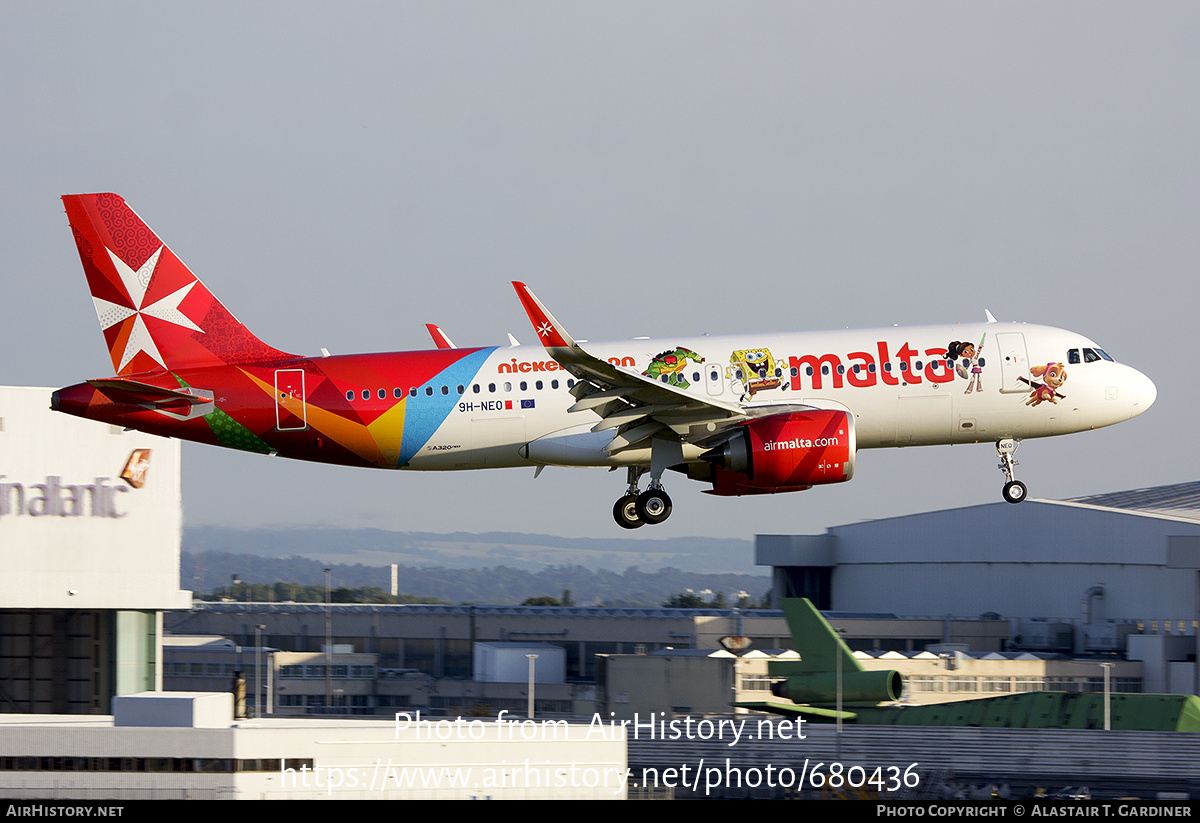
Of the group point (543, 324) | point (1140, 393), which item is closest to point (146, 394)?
point (543, 324)

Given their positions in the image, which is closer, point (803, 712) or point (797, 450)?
point (797, 450)

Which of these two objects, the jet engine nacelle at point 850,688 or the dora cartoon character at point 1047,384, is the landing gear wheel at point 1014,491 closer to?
the dora cartoon character at point 1047,384

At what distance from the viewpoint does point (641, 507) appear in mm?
34469

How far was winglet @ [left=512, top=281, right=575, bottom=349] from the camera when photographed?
97.5 ft

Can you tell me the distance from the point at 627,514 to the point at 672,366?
434 cm

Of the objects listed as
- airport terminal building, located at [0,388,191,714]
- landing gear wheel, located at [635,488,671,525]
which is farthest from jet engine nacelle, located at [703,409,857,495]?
airport terminal building, located at [0,388,191,714]

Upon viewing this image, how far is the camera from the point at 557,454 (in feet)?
110

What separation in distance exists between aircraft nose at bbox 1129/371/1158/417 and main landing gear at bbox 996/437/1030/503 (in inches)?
135

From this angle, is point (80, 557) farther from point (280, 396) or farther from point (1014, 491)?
point (1014, 491)

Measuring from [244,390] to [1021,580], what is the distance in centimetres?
7565

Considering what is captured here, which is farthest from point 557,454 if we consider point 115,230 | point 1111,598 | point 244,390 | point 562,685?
point 1111,598

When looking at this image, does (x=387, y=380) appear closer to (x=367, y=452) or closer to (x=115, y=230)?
(x=367, y=452)

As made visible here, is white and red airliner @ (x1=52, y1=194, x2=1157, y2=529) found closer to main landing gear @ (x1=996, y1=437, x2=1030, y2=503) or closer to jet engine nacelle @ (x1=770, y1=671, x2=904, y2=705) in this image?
main landing gear @ (x1=996, y1=437, x2=1030, y2=503)

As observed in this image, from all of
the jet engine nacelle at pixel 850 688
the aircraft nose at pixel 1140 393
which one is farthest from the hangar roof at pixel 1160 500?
the aircraft nose at pixel 1140 393
